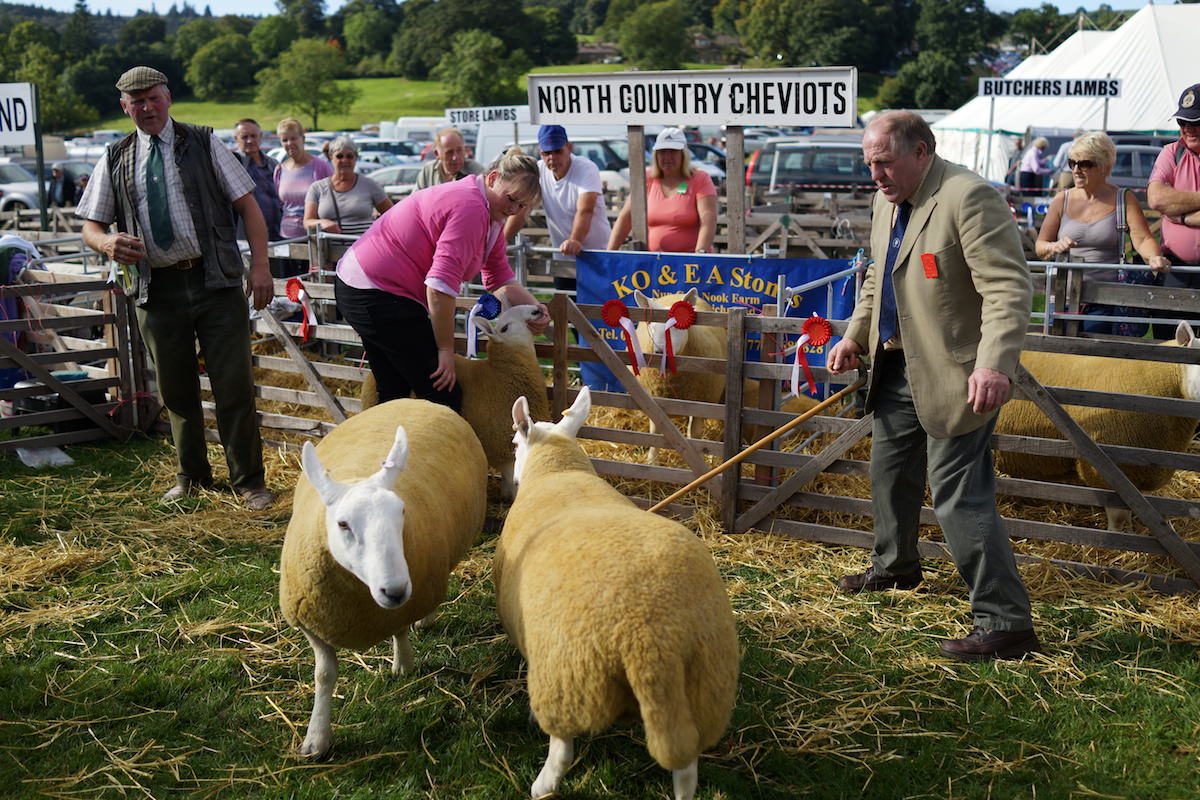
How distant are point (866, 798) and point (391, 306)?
2983 millimetres

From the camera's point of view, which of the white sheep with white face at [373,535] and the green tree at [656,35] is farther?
the green tree at [656,35]

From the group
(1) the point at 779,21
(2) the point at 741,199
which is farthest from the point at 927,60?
(2) the point at 741,199

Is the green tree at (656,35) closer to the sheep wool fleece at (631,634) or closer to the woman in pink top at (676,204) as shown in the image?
the woman in pink top at (676,204)

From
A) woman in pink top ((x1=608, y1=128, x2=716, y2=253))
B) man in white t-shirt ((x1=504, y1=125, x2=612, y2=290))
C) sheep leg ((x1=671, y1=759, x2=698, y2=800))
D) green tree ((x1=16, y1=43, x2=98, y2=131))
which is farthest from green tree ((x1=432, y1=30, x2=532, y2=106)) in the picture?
sheep leg ((x1=671, y1=759, x2=698, y2=800))

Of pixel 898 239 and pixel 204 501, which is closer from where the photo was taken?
pixel 898 239

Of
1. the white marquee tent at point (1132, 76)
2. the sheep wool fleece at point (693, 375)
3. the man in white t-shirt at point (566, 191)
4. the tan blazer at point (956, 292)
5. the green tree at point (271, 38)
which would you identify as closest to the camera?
the tan blazer at point (956, 292)

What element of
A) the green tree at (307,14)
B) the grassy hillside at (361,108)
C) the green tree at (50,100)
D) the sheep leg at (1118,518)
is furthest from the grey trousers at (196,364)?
the green tree at (307,14)

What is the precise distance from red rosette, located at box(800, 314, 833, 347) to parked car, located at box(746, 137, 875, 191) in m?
14.4

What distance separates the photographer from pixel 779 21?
8325cm

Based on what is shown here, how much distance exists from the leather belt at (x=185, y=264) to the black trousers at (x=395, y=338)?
0.92 meters

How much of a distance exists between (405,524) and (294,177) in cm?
649

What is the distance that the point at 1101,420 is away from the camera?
4.77 m

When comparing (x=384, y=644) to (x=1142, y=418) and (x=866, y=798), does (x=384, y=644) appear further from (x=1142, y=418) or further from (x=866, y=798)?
(x=1142, y=418)

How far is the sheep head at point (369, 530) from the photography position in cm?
281
